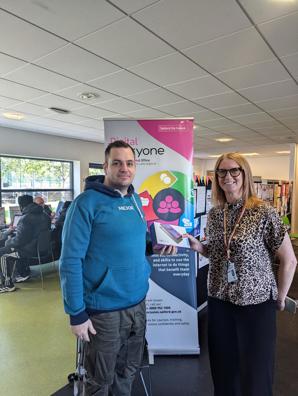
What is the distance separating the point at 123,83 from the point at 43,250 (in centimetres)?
279

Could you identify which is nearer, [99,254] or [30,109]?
[99,254]

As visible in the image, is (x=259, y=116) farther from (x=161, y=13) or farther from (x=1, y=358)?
(x=1, y=358)

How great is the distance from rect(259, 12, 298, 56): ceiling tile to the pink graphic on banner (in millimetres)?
933

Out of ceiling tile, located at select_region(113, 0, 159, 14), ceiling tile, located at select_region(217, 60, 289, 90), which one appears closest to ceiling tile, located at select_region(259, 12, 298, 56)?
ceiling tile, located at select_region(217, 60, 289, 90)

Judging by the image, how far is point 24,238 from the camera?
14.2ft

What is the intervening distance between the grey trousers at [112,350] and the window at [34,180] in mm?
5123

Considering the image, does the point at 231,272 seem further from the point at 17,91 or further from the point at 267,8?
the point at 17,91

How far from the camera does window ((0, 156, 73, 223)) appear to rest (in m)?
6.09

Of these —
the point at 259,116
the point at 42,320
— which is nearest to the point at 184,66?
the point at 259,116

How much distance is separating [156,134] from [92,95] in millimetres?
1886

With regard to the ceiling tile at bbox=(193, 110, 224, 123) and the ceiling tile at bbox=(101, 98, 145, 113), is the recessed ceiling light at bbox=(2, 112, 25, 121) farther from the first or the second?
the ceiling tile at bbox=(193, 110, 224, 123)

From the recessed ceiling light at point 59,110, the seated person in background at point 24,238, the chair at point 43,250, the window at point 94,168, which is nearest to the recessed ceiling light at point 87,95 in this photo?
the recessed ceiling light at point 59,110

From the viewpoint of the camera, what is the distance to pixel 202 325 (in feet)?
9.83

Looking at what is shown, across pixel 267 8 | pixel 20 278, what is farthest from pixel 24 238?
pixel 267 8
